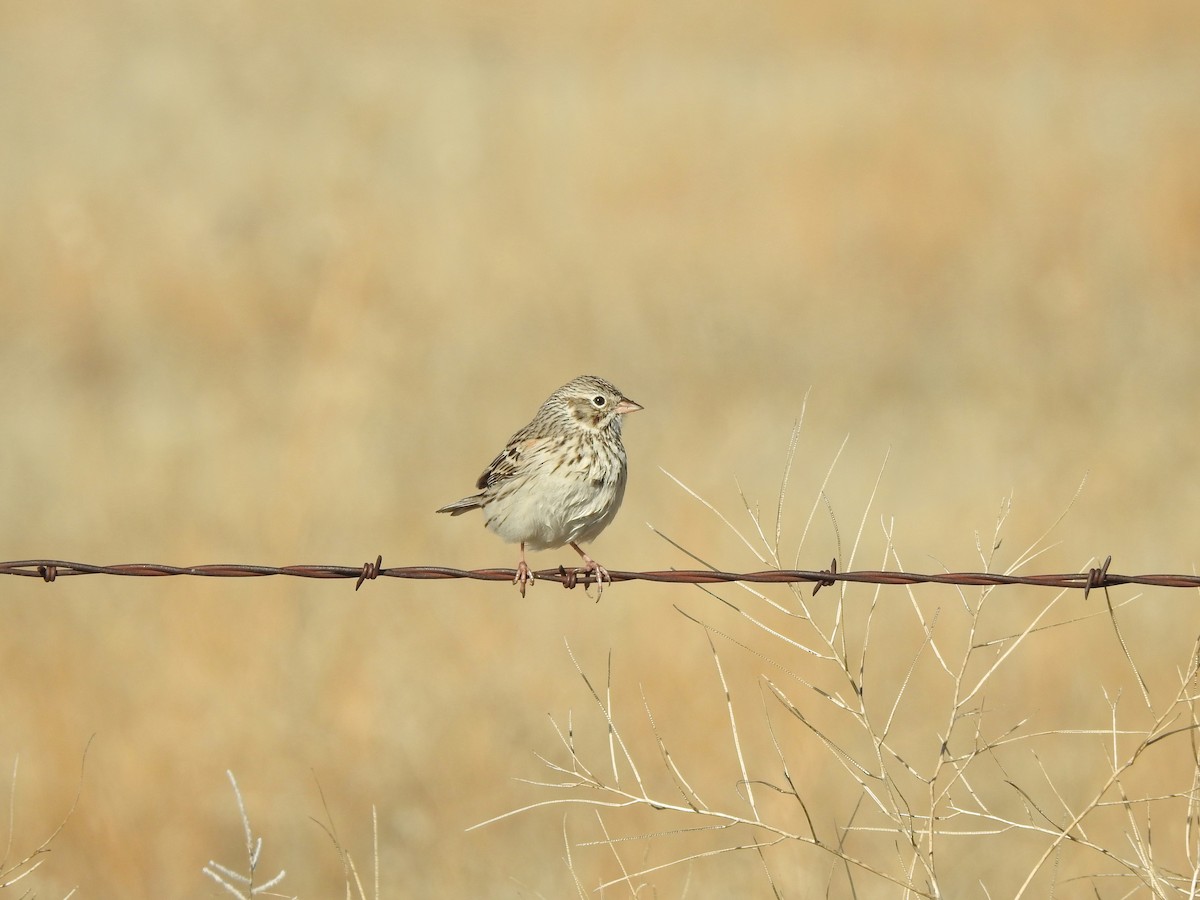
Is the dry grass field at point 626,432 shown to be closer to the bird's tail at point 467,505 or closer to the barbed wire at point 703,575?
the barbed wire at point 703,575

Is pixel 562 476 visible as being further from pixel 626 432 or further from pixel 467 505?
pixel 626 432

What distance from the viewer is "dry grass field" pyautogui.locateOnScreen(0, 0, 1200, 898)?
287 inches

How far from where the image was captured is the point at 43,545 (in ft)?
33.0

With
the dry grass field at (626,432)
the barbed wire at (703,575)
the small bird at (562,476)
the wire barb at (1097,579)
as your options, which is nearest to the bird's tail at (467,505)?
the small bird at (562,476)

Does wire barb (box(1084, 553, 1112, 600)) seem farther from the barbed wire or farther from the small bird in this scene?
the small bird

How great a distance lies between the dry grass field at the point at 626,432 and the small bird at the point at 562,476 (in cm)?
83

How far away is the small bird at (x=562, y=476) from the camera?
6152 mm

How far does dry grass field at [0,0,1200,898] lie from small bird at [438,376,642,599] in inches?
32.5

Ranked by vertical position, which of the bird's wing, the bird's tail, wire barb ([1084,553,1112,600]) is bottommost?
wire barb ([1084,553,1112,600])

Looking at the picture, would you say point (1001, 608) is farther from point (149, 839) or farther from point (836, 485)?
point (149, 839)

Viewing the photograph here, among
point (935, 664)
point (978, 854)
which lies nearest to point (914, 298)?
point (935, 664)

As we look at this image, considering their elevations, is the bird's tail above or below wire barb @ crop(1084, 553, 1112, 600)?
above

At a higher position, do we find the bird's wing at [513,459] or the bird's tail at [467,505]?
the bird's wing at [513,459]

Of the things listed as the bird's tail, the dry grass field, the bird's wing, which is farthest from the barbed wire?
the bird's tail
